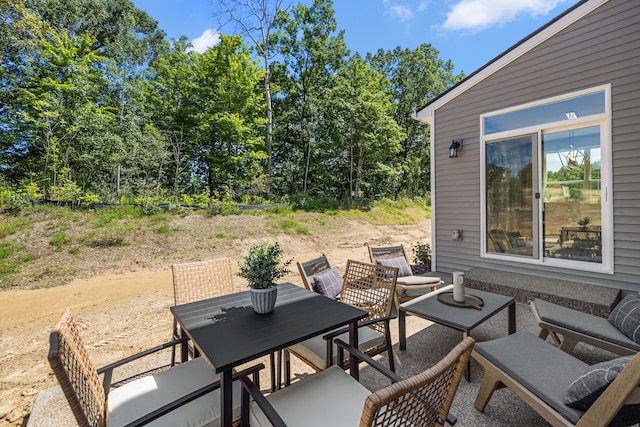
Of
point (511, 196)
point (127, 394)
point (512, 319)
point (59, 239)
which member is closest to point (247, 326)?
point (127, 394)

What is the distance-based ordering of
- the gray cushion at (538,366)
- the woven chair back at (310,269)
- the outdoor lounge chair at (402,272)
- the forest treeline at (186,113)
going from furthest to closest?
the forest treeline at (186,113)
the outdoor lounge chair at (402,272)
the woven chair back at (310,269)
the gray cushion at (538,366)

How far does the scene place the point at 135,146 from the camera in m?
10.1

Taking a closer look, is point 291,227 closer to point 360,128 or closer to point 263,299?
point 360,128

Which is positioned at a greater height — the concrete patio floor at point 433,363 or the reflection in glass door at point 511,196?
the reflection in glass door at point 511,196

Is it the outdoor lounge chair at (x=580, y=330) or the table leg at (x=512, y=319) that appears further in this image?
the table leg at (x=512, y=319)

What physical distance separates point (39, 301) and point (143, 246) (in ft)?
8.35

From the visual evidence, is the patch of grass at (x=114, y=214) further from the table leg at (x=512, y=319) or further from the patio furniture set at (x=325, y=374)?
the table leg at (x=512, y=319)

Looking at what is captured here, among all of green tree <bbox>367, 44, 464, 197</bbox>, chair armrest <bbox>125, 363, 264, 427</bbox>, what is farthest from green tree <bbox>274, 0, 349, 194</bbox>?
chair armrest <bbox>125, 363, 264, 427</bbox>

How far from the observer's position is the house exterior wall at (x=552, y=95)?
341cm

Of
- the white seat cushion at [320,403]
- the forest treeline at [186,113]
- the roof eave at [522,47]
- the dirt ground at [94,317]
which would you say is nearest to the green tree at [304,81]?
the forest treeline at [186,113]

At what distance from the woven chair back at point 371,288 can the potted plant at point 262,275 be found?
1.01 meters

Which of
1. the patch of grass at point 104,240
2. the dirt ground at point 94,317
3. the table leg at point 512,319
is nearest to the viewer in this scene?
the dirt ground at point 94,317

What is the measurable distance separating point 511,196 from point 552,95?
150cm

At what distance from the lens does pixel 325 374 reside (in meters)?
1.61
